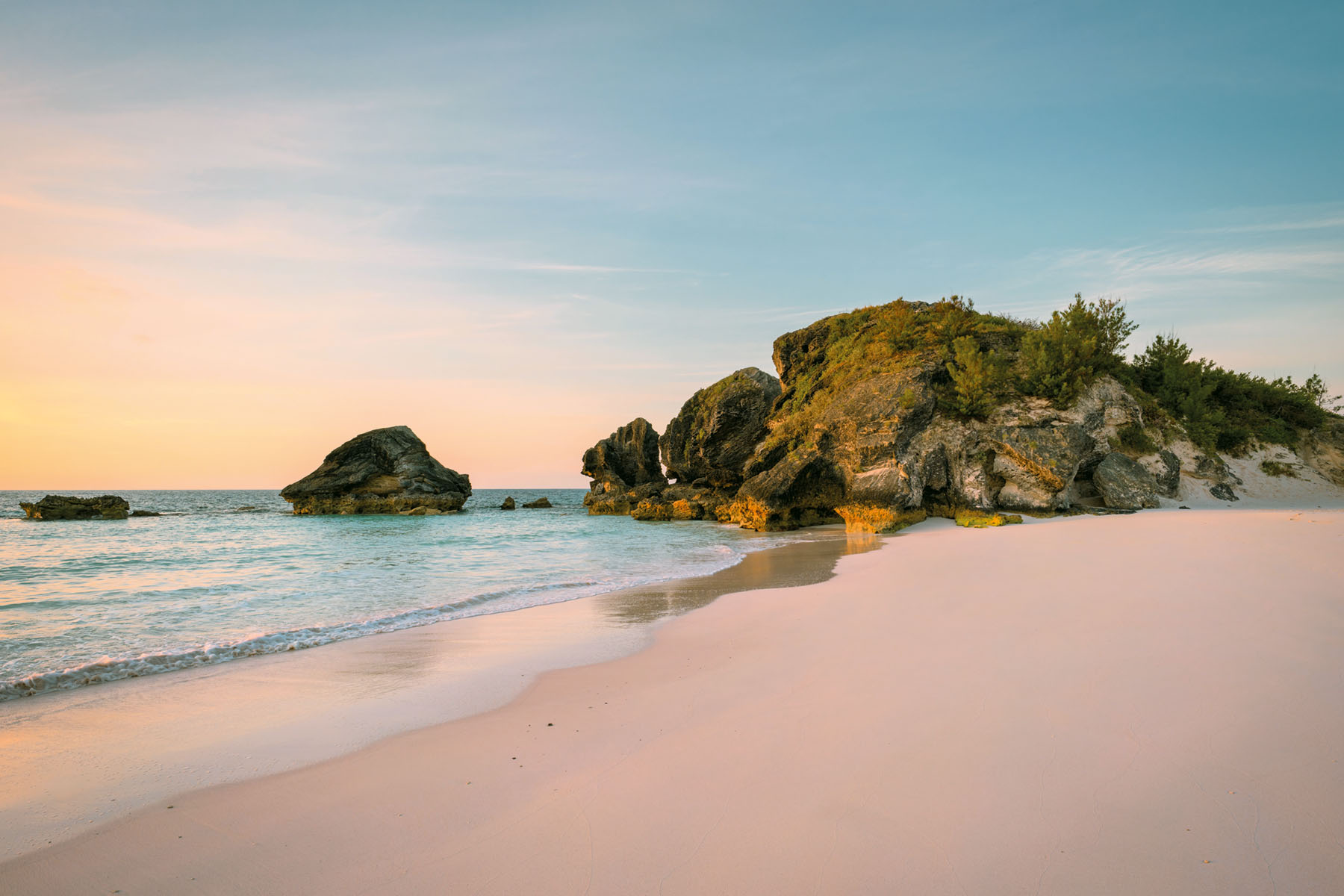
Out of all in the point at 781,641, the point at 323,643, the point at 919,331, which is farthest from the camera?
the point at 919,331

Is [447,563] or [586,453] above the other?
[586,453]

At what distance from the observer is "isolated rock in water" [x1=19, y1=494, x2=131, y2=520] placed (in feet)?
105

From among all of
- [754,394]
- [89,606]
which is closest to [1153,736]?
[89,606]

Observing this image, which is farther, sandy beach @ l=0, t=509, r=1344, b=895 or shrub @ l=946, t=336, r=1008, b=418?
shrub @ l=946, t=336, r=1008, b=418

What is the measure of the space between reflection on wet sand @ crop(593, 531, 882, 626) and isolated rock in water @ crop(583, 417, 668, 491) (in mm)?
31281

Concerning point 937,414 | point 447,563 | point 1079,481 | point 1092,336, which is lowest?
point 447,563

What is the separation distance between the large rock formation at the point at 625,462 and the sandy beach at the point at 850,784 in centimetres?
3690

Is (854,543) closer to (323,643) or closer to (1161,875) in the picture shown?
(323,643)

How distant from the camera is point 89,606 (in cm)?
773

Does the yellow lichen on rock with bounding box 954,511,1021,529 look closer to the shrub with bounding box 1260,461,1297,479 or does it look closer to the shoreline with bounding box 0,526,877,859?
the shrub with bounding box 1260,461,1297,479

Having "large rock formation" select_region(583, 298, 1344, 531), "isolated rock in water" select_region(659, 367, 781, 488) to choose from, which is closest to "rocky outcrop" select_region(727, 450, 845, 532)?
"large rock formation" select_region(583, 298, 1344, 531)

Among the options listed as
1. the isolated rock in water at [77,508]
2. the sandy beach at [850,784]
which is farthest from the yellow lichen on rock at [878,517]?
the isolated rock in water at [77,508]

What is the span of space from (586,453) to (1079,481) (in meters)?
33.6

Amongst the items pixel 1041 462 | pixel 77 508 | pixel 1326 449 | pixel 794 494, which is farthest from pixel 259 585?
pixel 77 508
